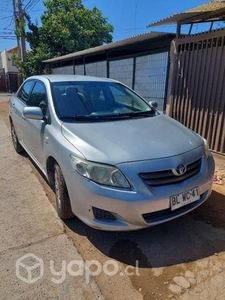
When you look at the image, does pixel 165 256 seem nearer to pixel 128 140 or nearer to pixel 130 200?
pixel 130 200

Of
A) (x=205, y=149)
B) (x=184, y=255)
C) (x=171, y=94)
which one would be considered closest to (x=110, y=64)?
(x=171, y=94)

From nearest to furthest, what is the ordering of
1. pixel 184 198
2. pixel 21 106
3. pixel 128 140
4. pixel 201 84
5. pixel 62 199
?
pixel 184 198 → pixel 128 140 → pixel 62 199 → pixel 21 106 → pixel 201 84

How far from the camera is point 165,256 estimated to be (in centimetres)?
228

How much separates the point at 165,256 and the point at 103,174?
980mm

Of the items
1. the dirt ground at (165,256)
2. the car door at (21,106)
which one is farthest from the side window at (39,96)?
the dirt ground at (165,256)

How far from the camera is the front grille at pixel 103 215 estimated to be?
7.22 ft

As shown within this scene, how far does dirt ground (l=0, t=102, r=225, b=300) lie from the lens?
1942 mm

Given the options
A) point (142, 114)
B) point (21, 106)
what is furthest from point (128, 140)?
point (21, 106)

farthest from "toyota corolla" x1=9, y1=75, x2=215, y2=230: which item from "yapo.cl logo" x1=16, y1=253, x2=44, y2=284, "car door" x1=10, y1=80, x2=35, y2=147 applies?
"car door" x1=10, y1=80, x2=35, y2=147

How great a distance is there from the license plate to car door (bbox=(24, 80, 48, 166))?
1.74m

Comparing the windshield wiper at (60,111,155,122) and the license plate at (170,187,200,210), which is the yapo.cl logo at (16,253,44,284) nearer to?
the license plate at (170,187,200,210)

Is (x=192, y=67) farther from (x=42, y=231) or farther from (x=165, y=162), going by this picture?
(x=42, y=231)

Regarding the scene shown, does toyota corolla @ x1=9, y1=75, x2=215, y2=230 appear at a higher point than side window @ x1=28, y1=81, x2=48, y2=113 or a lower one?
lower

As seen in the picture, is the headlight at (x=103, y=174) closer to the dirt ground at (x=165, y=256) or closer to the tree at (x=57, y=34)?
the dirt ground at (x=165, y=256)
